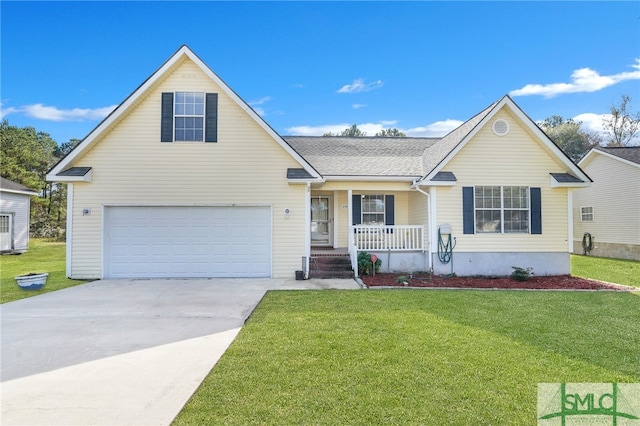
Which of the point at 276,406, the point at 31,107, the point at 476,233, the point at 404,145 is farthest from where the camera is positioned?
the point at 31,107

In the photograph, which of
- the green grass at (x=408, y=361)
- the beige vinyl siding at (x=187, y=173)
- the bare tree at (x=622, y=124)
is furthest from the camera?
the bare tree at (x=622, y=124)

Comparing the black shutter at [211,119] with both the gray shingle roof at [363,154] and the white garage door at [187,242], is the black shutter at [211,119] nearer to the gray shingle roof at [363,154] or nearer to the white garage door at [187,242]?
the white garage door at [187,242]

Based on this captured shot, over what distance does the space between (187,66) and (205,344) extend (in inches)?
364

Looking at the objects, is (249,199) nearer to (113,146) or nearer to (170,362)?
(113,146)

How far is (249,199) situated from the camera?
10.7 metres

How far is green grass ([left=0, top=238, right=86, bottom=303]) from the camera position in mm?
8586

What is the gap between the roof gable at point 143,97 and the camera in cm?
1012

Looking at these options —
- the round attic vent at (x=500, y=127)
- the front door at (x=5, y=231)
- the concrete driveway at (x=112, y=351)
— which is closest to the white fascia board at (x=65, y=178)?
the concrete driveway at (x=112, y=351)

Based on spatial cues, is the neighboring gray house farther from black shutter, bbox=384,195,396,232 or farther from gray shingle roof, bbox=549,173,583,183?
gray shingle roof, bbox=549,173,583,183

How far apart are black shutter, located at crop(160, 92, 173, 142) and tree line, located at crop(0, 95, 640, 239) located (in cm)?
2176

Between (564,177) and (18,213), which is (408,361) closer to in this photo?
(564,177)

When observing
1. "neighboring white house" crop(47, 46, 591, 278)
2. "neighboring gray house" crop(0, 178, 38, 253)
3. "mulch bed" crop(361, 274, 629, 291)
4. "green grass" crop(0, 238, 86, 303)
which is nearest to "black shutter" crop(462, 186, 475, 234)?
"neighboring white house" crop(47, 46, 591, 278)

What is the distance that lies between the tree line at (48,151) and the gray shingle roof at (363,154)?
15350 millimetres

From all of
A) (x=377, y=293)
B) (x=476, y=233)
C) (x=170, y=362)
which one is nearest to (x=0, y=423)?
(x=170, y=362)
